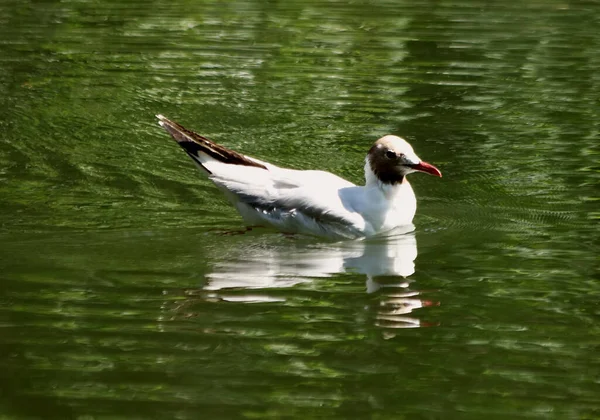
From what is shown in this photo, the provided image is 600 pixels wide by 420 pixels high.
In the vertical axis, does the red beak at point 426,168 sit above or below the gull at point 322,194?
above

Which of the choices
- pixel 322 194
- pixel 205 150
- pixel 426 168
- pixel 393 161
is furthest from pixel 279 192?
pixel 426 168

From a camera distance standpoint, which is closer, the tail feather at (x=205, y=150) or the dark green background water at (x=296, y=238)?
the dark green background water at (x=296, y=238)

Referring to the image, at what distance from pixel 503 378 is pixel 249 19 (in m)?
11.8

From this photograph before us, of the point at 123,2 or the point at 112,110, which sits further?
the point at 123,2

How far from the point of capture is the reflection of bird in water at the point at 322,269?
731 centimetres

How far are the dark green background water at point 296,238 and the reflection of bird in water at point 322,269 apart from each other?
3 cm

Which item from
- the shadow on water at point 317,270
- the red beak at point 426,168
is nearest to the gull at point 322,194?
the red beak at point 426,168

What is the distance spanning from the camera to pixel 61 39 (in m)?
15.9

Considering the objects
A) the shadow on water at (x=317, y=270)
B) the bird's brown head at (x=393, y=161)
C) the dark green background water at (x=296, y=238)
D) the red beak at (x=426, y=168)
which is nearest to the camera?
the dark green background water at (x=296, y=238)

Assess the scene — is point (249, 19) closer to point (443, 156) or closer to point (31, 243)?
point (443, 156)

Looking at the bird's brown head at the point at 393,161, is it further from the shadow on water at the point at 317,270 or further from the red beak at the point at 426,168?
the shadow on water at the point at 317,270

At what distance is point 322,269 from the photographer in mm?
8102

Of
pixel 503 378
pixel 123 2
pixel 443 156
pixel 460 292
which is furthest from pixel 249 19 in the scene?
pixel 503 378

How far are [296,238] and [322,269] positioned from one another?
90cm
